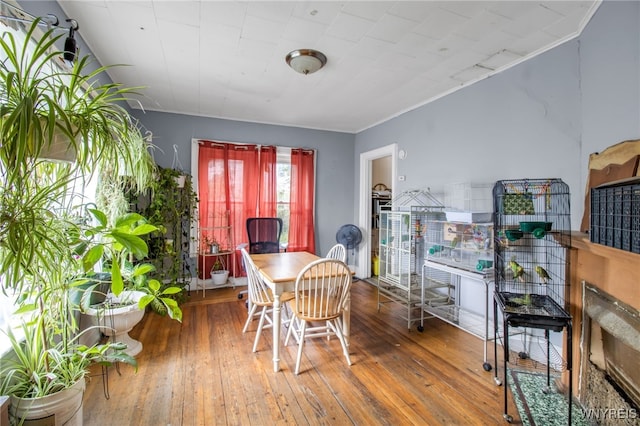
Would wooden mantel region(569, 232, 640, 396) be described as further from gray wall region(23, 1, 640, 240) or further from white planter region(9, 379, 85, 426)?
white planter region(9, 379, 85, 426)

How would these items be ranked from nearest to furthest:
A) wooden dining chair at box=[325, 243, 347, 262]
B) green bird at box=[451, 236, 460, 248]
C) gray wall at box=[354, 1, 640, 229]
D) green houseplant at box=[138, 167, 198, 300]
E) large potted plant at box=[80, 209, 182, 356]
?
1. large potted plant at box=[80, 209, 182, 356]
2. gray wall at box=[354, 1, 640, 229]
3. green bird at box=[451, 236, 460, 248]
4. wooden dining chair at box=[325, 243, 347, 262]
5. green houseplant at box=[138, 167, 198, 300]

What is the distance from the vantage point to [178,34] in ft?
7.38

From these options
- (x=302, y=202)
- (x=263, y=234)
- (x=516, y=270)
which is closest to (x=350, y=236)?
(x=302, y=202)

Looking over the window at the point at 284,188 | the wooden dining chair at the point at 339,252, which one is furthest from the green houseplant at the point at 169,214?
the wooden dining chair at the point at 339,252

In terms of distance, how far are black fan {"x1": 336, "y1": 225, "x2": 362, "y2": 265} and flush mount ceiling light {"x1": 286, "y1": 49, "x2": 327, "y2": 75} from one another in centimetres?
278

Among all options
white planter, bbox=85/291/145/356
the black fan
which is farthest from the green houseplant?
the black fan

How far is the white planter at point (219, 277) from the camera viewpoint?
14.0 ft

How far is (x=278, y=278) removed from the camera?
2.28 meters

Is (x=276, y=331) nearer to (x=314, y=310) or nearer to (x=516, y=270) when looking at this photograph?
(x=314, y=310)

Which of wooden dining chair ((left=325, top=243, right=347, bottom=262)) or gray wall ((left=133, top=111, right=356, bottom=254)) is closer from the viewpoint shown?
wooden dining chair ((left=325, top=243, right=347, bottom=262))

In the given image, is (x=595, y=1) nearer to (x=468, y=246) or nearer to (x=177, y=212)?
(x=468, y=246)

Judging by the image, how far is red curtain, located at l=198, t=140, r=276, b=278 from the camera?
169 inches

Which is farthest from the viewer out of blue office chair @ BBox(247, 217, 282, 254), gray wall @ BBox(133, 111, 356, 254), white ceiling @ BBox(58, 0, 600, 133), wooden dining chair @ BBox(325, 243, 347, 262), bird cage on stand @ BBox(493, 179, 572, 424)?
gray wall @ BBox(133, 111, 356, 254)

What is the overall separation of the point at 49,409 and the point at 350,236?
156 inches
